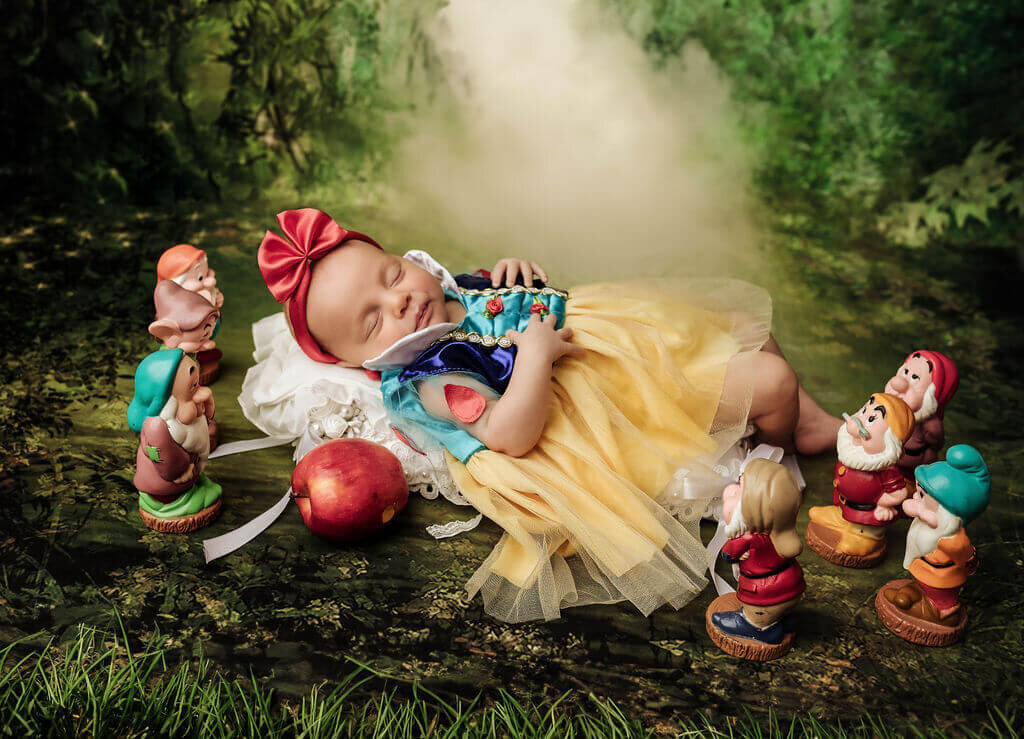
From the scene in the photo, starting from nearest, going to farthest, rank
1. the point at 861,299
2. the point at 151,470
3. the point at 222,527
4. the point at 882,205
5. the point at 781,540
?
1. the point at 781,540
2. the point at 151,470
3. the point at 222,527
4. the point at 861,299
5. the point at 882,205

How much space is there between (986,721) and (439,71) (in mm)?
4314

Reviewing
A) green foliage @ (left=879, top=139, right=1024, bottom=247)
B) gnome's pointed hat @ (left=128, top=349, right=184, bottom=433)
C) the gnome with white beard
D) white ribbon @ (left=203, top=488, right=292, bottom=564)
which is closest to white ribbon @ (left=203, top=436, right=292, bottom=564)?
white ribbon @ (left=203, top=488, right=292, bottom=564)

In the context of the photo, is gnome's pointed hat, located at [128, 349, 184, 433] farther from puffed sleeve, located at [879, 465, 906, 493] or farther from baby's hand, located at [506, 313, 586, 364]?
puffed sleeve, located at [879, 465, 906, 493]

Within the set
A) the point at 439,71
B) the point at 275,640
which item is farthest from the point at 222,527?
the point at 439,71

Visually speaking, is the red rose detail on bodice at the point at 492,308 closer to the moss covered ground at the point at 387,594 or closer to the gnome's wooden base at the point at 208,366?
the moss covered ground at the point at 387,594

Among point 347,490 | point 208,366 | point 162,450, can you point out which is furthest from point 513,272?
point 162,450

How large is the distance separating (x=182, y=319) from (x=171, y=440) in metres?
0.39

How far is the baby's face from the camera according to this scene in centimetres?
295

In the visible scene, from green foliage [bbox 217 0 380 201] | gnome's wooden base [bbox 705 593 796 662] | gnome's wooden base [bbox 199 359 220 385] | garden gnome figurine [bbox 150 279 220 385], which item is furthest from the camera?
green foliage [bbox 217 0 380 201]

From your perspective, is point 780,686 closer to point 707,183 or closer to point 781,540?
point 781,540

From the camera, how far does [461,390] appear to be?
285 cm

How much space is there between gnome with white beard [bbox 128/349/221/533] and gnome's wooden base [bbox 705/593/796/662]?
58.2 inches

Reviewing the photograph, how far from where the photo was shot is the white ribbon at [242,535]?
2.70 meters

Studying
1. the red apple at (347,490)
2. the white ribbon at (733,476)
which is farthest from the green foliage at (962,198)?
the red apple at (347,490)
